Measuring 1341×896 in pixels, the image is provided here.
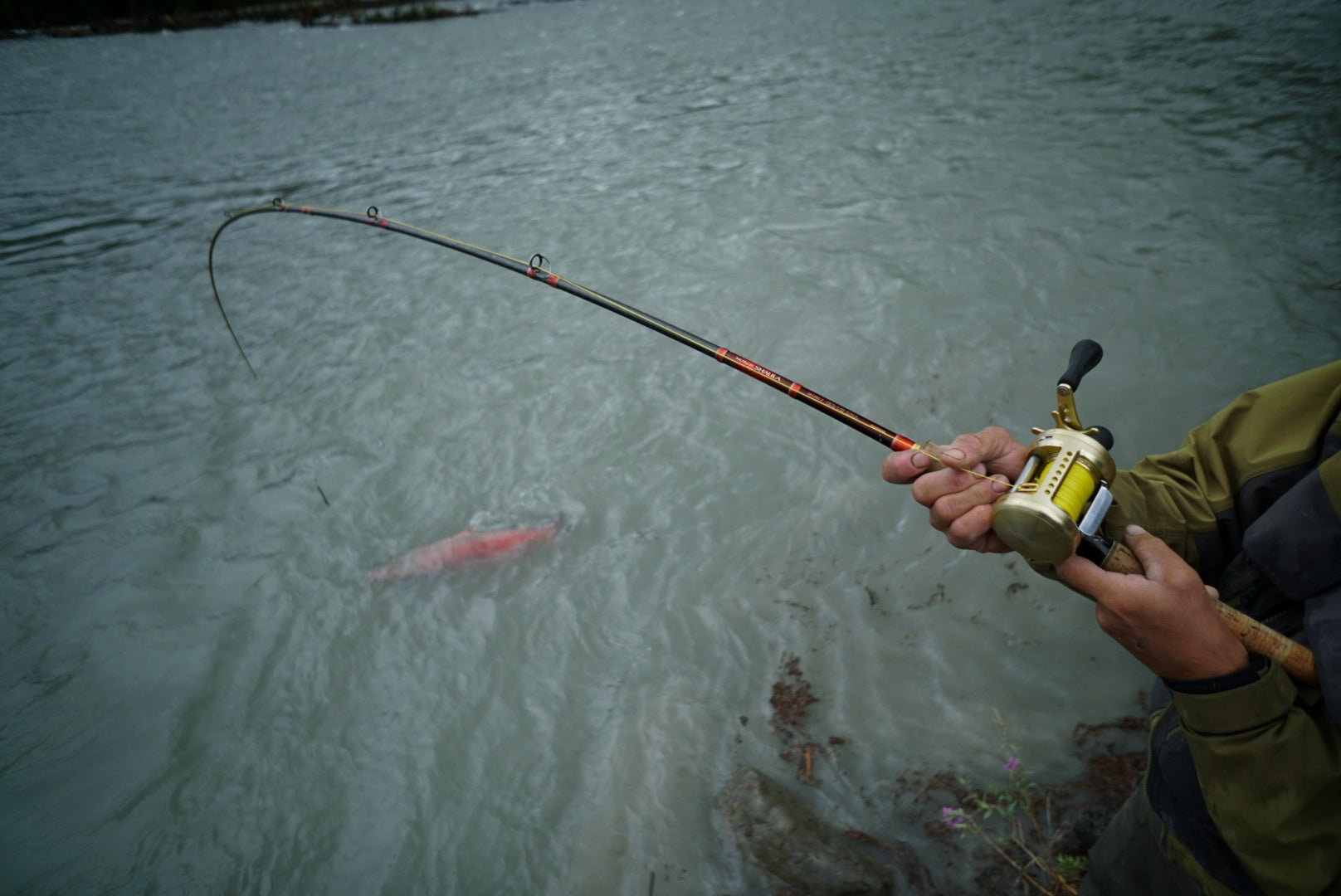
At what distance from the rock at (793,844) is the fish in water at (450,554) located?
202cm

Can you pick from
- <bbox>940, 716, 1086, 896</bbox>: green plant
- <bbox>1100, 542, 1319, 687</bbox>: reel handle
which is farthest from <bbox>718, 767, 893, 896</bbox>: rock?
<bbox>1100, 542, 1319, 687</bbox>: reel handle

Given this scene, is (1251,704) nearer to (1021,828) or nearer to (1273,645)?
(1273,645)

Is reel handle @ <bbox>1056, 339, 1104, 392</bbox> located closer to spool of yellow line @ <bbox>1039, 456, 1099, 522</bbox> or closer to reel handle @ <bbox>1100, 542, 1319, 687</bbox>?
spool of yellow line @ <bbox>1039, 456, 1099, 522</bbox>

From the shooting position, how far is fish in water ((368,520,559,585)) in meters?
4.21

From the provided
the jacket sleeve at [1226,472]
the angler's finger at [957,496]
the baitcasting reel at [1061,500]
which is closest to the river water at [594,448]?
the jacket sleeve at [1226,472]

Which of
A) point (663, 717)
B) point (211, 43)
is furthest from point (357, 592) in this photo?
point (211, 43)

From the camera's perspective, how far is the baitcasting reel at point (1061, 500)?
1.39 meters

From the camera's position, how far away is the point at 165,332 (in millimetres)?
7105

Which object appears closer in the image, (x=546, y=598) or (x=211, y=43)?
(x=546, y=598)

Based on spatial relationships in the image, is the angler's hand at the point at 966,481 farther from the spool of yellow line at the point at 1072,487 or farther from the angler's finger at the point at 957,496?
the spool of yellow line at the point at 1072,487

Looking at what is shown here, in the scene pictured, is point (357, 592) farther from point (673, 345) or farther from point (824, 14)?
point (824, 14)

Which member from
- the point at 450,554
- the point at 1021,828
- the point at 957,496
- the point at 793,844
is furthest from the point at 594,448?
the point at 957,496

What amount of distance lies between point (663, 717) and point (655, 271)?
4718 millimetres

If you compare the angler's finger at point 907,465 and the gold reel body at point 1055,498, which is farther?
the angler's finger at point 907,465
